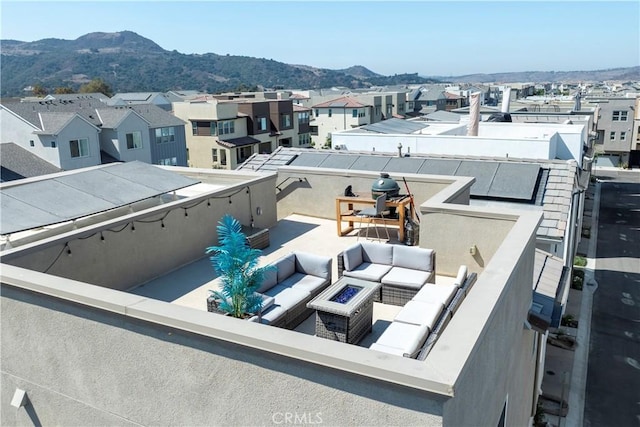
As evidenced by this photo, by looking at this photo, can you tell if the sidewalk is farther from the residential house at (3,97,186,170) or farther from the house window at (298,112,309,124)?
the house window at (298,112,309,124)

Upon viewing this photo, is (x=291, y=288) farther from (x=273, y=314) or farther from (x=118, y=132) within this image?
(x=118, y=132)

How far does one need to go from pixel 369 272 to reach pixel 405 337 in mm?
2397

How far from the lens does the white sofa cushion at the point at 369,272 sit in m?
8.19

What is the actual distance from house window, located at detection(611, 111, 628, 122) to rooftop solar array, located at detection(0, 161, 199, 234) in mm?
64145

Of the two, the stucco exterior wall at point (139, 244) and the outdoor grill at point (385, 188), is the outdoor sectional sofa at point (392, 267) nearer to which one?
the outdoor grill at point (385, 188)

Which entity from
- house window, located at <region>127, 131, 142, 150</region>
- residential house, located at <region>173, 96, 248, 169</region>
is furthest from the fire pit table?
residential house, located at <region>173, 96, 248, 169</region>

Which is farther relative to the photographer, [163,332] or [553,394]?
[553,394]

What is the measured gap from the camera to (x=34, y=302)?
550 centimetres

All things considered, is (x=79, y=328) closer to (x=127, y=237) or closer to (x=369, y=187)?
(x=127, y=237)

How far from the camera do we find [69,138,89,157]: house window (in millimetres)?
37812

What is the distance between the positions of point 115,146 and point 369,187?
3515 centimetres

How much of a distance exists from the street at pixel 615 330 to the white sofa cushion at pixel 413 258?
10773mm

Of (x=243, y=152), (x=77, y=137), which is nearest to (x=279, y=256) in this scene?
(x=77, y=137)

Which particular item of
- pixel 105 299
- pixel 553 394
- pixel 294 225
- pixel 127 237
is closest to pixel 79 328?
pixel 105 299
